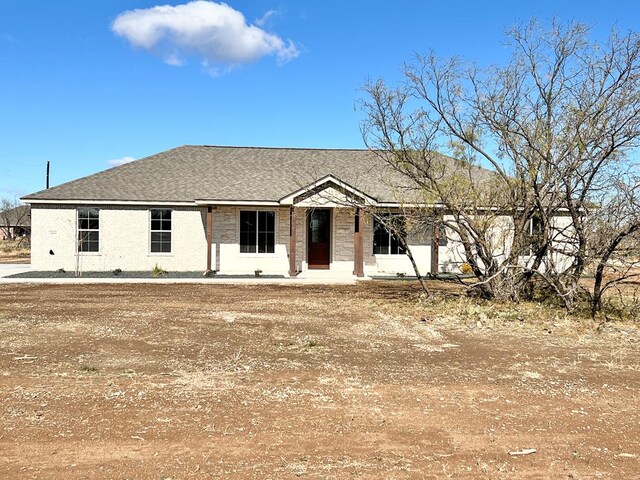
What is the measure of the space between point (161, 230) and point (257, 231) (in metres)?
3.88

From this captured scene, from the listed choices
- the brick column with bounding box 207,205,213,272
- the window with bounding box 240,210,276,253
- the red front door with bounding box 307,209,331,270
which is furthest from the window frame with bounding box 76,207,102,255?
the red front door with bounding box 307,209,331,270

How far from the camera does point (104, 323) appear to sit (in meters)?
9.84

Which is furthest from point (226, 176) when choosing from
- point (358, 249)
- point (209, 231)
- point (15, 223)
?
point (15, 223)

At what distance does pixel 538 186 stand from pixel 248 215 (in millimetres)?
11635

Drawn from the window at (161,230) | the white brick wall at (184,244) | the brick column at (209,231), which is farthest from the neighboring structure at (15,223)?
the brick column at (209,231)

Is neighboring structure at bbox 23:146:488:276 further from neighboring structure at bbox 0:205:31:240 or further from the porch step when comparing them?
neighboring structure at bbox 0:205:31:240

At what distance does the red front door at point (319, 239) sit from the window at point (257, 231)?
159 centimetres

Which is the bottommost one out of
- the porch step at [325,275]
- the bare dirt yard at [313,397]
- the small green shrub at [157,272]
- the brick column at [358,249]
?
the bare dirt yard at [313,397]

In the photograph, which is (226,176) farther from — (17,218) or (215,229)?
(17,218)

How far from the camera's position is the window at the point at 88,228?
19766mm

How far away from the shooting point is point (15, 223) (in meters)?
54.0

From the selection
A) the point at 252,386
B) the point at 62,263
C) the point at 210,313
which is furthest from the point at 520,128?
the point at 62,263

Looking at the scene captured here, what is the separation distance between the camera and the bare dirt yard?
4.10 metres

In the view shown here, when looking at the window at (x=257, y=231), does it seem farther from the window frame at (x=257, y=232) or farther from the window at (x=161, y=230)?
the window at (x=161, y=230)
